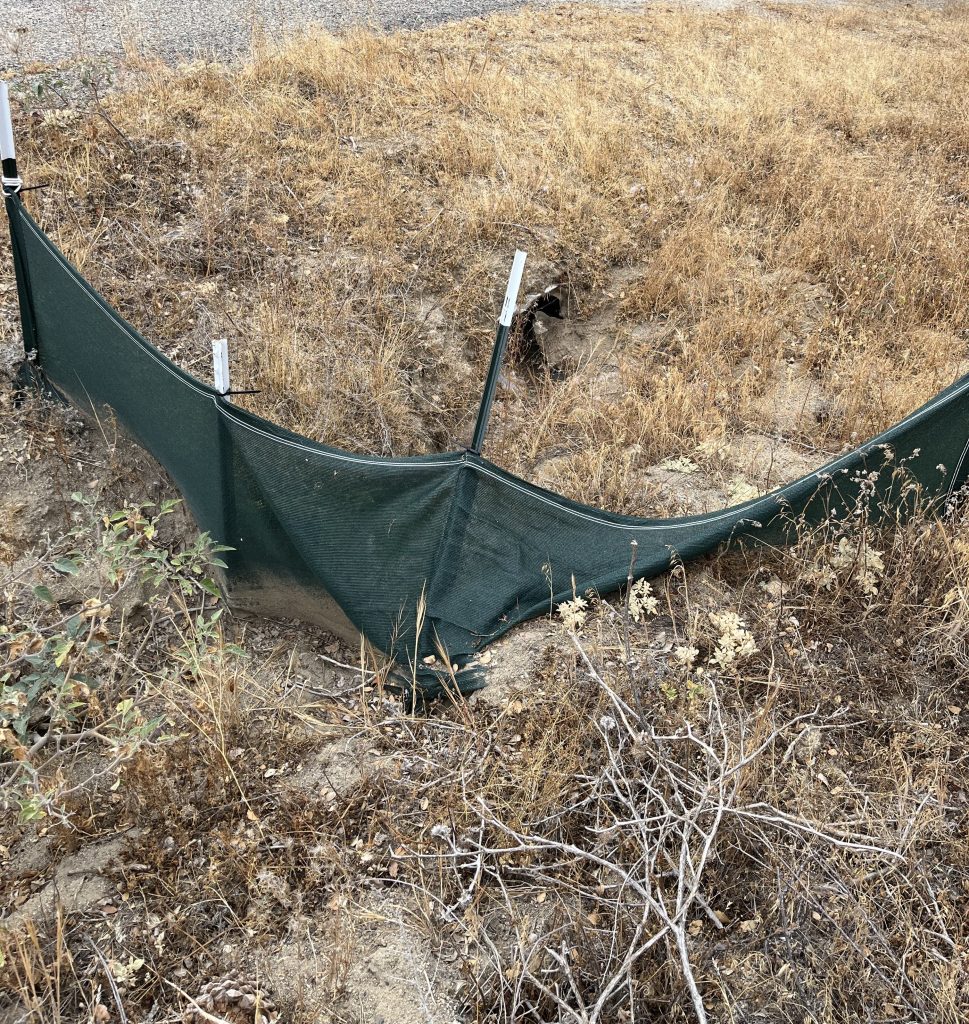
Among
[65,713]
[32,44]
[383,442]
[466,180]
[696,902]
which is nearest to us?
[696,902]

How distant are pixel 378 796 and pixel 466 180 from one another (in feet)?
16.0

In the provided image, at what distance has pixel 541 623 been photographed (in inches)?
132

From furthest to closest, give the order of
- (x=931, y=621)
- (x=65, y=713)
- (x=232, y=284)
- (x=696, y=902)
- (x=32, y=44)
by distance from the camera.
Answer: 1. (x=32, y=44)
2. (x=232, y=284)
3. (x=931, y=621)
4. (x=65, y=713)
5. (x=696, y=902)

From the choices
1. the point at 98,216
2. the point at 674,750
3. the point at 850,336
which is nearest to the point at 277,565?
the point at 674,750

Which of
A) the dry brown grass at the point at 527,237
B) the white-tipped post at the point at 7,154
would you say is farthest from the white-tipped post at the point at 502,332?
the white-tipped post at the point at 7,154

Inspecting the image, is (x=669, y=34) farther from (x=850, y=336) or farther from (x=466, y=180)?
(x=850, y=336)

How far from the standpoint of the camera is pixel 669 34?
31.0 ft

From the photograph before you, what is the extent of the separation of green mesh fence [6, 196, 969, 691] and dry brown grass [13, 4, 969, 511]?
0.94m

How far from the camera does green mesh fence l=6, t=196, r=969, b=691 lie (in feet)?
10.2

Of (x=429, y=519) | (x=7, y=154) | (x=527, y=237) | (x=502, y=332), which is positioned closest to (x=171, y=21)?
(x=527, y=237)

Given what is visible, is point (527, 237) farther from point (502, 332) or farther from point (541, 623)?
point (541, 623)

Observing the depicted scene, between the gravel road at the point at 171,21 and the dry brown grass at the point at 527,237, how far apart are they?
2.39 feet

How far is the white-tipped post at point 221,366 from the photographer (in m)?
3.10

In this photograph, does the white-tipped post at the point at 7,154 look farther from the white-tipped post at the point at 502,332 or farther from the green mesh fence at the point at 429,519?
the white-tipped post at the point at 502,332
